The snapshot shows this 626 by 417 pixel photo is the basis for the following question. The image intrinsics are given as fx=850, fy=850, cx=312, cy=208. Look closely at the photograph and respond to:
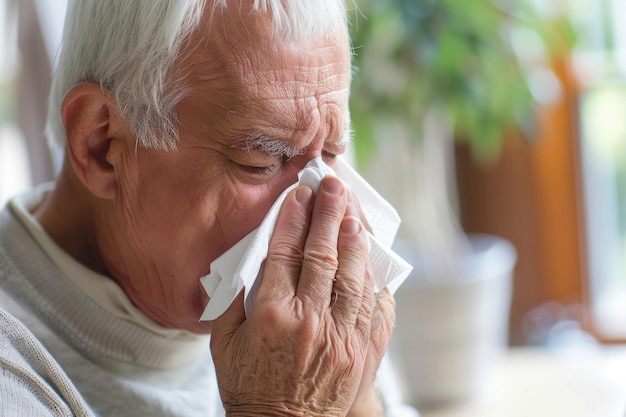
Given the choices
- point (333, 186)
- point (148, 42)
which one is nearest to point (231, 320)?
point (333, 186)

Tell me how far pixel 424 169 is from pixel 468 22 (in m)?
0.53

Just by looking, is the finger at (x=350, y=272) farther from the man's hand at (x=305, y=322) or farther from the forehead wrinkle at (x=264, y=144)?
the forehead wrinkle at (x=264, y=144)

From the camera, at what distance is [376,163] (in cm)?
277

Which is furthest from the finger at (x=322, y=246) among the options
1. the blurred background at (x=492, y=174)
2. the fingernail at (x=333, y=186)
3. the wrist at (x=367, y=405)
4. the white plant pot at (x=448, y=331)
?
the white plant pot at (x=448, y=331)

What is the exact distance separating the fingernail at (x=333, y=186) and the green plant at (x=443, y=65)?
0.96 m

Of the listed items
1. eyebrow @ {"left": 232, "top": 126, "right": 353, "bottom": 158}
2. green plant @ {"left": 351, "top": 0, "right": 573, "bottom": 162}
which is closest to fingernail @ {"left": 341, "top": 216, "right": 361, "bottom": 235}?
eyebrow @ {"left": 232, "top": 126, "right": 353, "bottom": 158}

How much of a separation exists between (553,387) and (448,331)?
0.40 m

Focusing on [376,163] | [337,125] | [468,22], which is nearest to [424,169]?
[376,163]

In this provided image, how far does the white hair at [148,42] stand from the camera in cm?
104

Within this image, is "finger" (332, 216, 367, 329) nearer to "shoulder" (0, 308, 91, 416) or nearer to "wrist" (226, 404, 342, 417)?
"wrist" (226, 404, 342, 417)

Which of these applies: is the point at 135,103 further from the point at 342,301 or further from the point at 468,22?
the point at 468,22

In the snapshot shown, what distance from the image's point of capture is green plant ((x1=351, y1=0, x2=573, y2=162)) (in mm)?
2084

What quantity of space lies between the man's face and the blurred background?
628mm

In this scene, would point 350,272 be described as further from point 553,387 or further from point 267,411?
point 553,387
